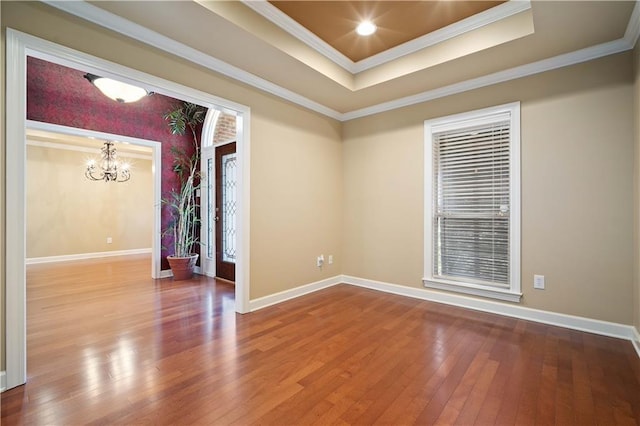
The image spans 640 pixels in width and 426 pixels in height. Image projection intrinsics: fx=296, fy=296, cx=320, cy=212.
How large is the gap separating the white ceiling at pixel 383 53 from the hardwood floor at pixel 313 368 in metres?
2.57

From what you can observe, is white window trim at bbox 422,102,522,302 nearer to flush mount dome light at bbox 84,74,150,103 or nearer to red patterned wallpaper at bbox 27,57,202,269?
flush mount dome light at bbox 84,74,150,103

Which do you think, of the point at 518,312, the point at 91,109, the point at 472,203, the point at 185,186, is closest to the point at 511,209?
the point at 472,203

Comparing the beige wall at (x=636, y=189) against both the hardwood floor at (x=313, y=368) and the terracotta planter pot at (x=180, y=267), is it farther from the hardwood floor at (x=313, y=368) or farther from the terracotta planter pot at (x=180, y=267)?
the terracotta planter pot at (x=180, y=267)

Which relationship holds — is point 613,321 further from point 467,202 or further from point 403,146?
point 403,146

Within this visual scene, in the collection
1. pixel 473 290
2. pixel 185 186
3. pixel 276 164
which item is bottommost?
pixel 473 290

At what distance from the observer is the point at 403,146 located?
3980 millimetres

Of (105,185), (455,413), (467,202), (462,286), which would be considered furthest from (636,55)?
(105,185)

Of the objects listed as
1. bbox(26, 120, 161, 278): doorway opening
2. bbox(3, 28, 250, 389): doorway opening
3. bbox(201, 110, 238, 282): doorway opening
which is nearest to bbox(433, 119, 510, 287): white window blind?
bbox(201, 110, 238, 282): doorway opening

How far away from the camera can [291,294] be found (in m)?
3.83

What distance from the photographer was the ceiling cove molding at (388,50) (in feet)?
8.20

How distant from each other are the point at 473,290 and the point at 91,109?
19.9ft

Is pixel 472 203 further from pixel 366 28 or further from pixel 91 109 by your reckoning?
pixel 91 109

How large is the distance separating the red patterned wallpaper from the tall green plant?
0.38 feet

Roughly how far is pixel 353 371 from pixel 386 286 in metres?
2.15
